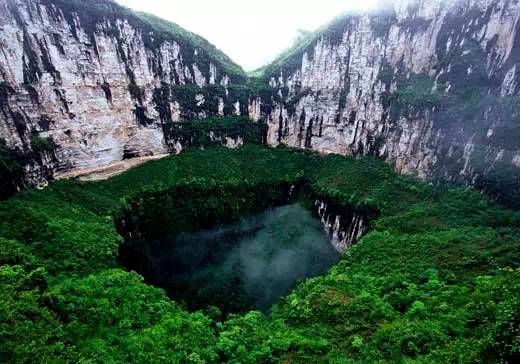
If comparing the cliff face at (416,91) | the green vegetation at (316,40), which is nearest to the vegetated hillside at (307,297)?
the cliff face at (416,91)

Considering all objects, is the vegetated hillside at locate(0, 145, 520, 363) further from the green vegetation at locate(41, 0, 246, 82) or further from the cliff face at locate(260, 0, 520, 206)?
the green vegetation at locate(41, 0, 246, 82)

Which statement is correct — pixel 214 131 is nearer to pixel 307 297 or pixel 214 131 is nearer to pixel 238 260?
pixel 238 260


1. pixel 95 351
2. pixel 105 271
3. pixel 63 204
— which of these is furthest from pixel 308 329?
pixel 63 204

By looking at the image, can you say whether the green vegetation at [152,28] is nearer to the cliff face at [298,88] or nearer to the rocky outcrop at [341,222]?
the cliff face at [298,88]

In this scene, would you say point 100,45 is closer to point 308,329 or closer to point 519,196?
point 308,329

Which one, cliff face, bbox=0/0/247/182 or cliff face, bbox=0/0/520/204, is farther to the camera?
cliff face, bbox=0/0/247/182

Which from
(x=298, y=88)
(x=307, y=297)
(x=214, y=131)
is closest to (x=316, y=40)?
(x=298, y=88)

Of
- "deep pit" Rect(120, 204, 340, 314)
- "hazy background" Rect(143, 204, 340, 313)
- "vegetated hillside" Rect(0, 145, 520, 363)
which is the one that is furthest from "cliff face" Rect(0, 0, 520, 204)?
"hazy background" Rect(143, 204, 340, 313)
